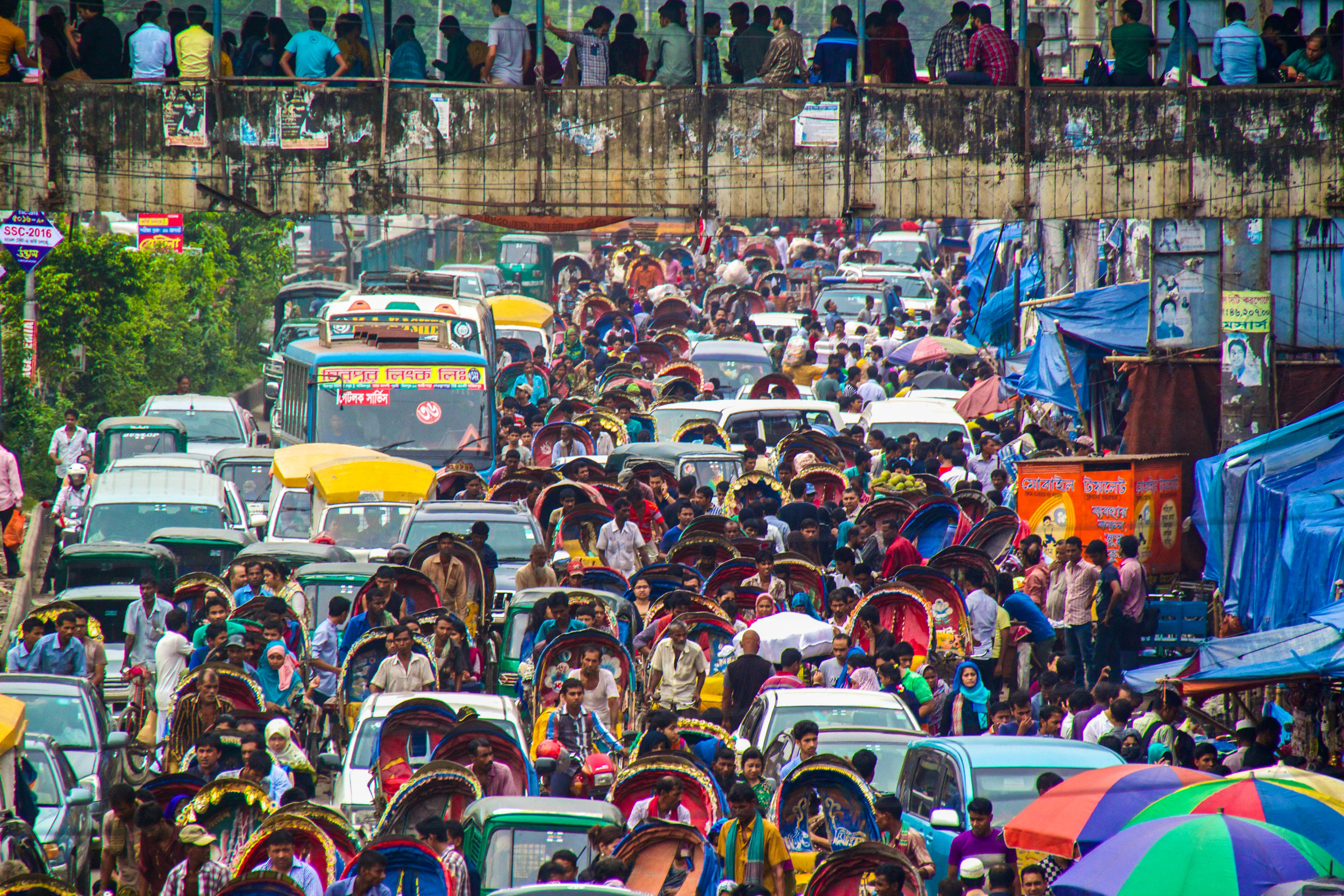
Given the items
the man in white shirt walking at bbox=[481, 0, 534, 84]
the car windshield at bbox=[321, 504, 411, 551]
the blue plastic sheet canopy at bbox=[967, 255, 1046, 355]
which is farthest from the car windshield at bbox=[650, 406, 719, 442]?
the blue plastic sheet canopy at bbox=[967, 255, 1046, 355]

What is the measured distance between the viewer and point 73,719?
1240cm

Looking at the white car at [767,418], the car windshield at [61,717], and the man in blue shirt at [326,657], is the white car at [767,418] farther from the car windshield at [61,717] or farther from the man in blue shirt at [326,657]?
the car windshield at [61,717]

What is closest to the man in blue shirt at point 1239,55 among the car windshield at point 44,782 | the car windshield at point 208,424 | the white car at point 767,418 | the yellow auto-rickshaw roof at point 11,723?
the white car at point 767,418

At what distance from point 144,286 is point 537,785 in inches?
751

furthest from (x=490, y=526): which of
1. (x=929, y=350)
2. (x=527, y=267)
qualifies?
(x=527, y=267)

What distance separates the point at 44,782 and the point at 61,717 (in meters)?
1.15

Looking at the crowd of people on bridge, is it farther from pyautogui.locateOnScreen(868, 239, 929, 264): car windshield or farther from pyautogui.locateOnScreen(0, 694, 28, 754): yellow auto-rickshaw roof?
pyautogui.locateOnScreen(868, 239, 929, 264): car windshield

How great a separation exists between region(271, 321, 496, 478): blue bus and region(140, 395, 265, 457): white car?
4.73 meters

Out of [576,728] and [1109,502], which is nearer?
[576,728]

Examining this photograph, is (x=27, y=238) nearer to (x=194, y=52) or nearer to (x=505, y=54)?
(x=194, y=52)

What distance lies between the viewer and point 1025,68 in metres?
19.4

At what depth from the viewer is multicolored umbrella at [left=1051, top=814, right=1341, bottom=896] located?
317 inches

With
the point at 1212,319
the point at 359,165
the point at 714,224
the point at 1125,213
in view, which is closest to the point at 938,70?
the point at 1125,213

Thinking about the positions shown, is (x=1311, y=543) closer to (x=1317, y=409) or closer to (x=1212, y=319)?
(x=1317, y=409)
